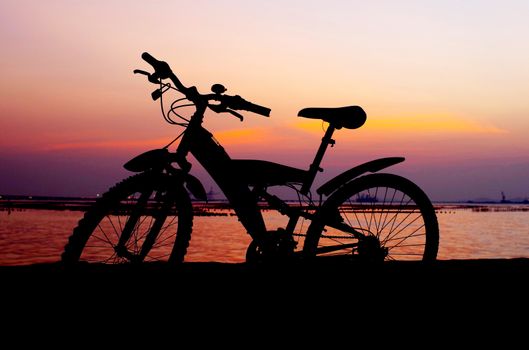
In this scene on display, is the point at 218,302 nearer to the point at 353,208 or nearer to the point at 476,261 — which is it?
the point at 353,208

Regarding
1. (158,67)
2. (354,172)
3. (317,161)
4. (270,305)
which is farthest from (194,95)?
(270,305)

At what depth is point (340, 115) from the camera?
4.33m

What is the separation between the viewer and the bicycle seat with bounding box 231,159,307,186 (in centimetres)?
425

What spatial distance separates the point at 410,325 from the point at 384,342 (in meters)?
0.39

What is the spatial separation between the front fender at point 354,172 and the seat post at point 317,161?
0.43 feet

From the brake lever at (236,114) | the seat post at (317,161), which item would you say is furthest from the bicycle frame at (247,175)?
the brake lever at (236,114)

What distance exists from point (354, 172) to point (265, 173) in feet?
2.48

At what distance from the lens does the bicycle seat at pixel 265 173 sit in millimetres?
4250

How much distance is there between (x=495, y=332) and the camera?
10.4 ft

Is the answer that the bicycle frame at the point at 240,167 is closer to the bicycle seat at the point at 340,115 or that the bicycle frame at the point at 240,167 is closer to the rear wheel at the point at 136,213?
the bicycle seat at the point at 340,115

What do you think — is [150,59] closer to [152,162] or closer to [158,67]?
[158,67]

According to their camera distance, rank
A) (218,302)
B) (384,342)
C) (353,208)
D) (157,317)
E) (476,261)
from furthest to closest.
Result: 1. (476,261)
2. (353,208)
3. (218,302)
4. (157,317)
5. (384,342)

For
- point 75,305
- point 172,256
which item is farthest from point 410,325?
point 75,305

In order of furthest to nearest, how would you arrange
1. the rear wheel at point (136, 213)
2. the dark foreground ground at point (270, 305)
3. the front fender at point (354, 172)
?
the front fender at point (354, 172), the rear wheel at point (136, 213), the dark foreground ground at point (270, 305)
